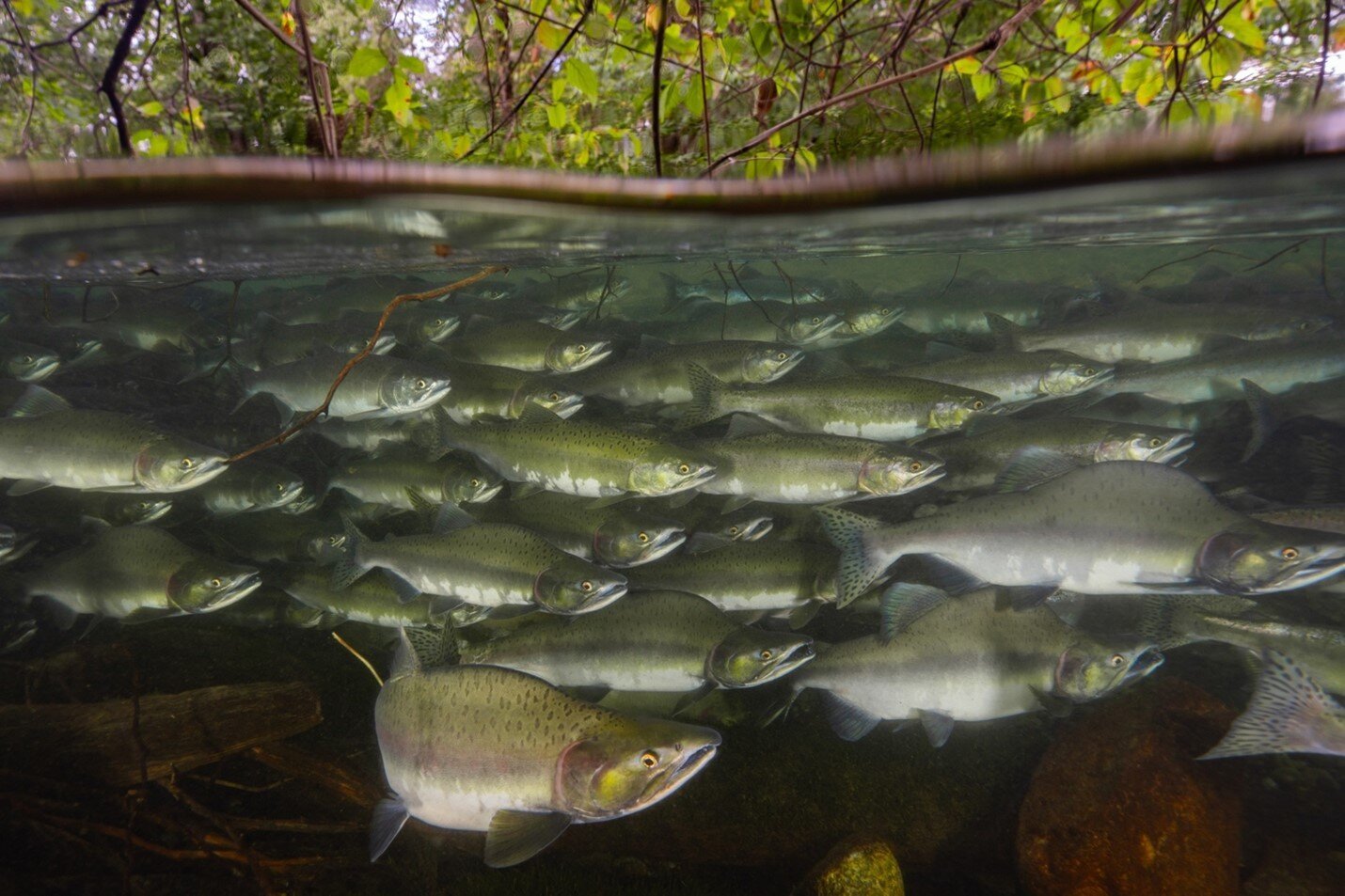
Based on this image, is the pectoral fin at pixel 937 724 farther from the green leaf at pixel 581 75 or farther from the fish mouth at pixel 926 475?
the green leaf at pixel 581 75

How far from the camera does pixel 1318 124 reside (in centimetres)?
358

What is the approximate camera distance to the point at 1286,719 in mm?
3938

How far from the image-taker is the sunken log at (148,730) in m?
4.78

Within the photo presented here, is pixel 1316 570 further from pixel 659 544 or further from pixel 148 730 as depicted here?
pixel 148 730

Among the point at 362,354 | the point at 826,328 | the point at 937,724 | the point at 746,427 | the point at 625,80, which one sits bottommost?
the point at 937,724

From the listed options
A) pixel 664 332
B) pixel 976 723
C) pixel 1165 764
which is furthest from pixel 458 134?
pixel 1165 764

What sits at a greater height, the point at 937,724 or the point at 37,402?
the point at 37,402

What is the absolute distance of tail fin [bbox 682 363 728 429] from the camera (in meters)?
5.98

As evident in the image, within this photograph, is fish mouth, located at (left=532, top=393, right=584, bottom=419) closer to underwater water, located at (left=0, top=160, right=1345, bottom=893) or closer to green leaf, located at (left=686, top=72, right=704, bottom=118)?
underwater water, located at (left=0, top=160, right=1345, bottom=893)

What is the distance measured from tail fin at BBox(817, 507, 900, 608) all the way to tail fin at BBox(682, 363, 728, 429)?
1738mm

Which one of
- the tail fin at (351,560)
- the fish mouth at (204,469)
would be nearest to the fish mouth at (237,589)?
the tail fin at (351,560)

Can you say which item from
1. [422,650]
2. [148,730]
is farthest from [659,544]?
[148,730]

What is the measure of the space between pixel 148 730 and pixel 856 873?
486cm

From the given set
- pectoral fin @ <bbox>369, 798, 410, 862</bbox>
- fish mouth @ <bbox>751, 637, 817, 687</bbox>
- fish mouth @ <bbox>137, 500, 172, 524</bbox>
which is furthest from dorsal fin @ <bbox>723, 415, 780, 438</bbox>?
fish mouth @ <bbox>137, 500, 172, 524</bbox>
